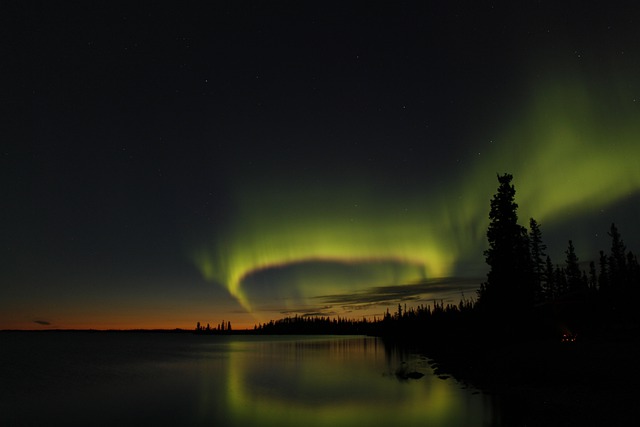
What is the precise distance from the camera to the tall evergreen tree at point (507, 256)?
55.3 metres

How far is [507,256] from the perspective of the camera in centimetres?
5509

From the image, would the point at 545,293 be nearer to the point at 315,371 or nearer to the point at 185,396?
the point at 315,371

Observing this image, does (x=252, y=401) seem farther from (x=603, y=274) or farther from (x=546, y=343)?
(x=603, y=274)

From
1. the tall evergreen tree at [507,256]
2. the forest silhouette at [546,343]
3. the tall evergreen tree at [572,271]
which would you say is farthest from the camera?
the tall evergreen tree at [572,271]

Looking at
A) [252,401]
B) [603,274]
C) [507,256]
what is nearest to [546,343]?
[507,256]

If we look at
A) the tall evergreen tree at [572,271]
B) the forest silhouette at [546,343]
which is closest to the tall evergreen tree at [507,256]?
the forest silhouette at [546,343]

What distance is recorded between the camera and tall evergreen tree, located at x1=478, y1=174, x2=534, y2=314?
55303mm

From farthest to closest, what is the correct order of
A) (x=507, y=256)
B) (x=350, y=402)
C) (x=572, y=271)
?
1. (x=572, y=271)
2. (x=507, y=256)
3. (x=350, y=402)

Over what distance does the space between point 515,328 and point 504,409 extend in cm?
3456

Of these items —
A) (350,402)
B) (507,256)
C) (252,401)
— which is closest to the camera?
(350,402)

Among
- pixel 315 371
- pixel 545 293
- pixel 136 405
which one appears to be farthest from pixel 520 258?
pixel 136 405

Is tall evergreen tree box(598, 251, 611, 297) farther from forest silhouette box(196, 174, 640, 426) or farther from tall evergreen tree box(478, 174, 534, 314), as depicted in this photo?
tall evergreen tree box(478, 174, 534, 314)

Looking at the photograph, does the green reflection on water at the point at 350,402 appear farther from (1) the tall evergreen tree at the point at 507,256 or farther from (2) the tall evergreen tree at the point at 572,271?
(2) the tall evergreen tree at the point at 572,271

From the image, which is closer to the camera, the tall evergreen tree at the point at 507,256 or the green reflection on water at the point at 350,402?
the green reflection on water at the point at 350,402
